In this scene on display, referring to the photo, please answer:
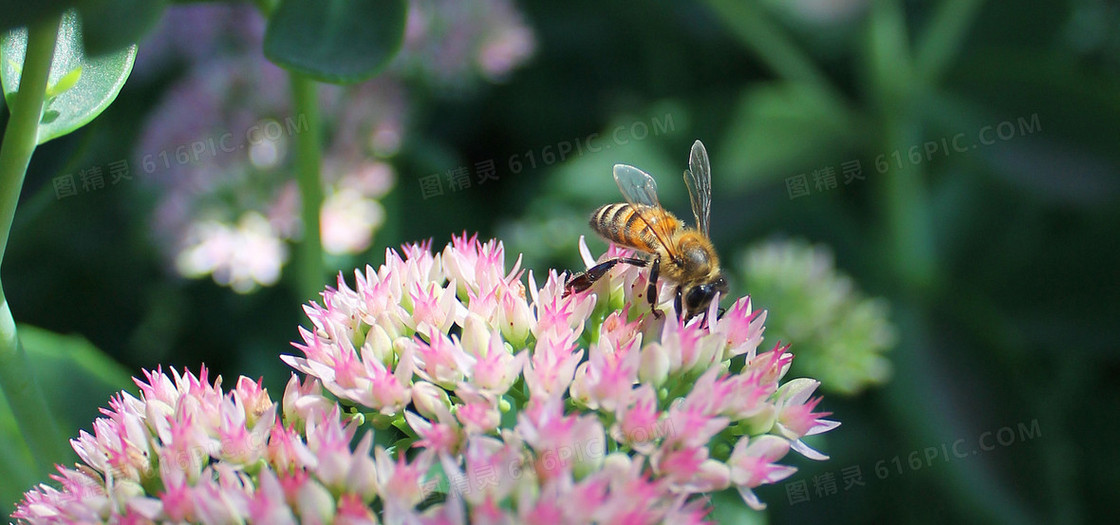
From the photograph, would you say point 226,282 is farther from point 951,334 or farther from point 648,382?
point 951,334

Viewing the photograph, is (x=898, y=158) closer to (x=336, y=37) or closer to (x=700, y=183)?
(x=700, y=183)

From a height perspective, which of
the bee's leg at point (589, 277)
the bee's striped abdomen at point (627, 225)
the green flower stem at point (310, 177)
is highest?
the green flower stem at point (310, 177)

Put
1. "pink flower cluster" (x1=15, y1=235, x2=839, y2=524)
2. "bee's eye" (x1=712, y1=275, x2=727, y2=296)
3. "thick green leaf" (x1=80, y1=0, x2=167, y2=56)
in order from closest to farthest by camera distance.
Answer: "pink flower cluster" (x1=15, y1=235, x2=839, y2=524) < "thick green leaf" (x1=80, y1=0, x2=167, y2=56) < "bee's eye" (x1=712, y1=275, x2=727, y2=296)

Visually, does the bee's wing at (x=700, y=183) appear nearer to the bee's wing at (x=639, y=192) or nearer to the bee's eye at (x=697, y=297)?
the bee's wing at (x=639, y=192)

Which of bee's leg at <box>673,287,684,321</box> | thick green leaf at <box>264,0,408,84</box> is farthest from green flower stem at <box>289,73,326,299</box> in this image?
bee's leg at <box>673,287,684,321</box>

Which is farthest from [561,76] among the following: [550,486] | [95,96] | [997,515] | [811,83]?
[550,486]

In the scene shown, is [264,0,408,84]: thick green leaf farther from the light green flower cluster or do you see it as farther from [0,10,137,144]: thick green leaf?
the light green flower cluster

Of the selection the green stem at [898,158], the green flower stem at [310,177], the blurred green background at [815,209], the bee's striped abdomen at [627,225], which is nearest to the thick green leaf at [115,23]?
the green flower stem at [310,177]
